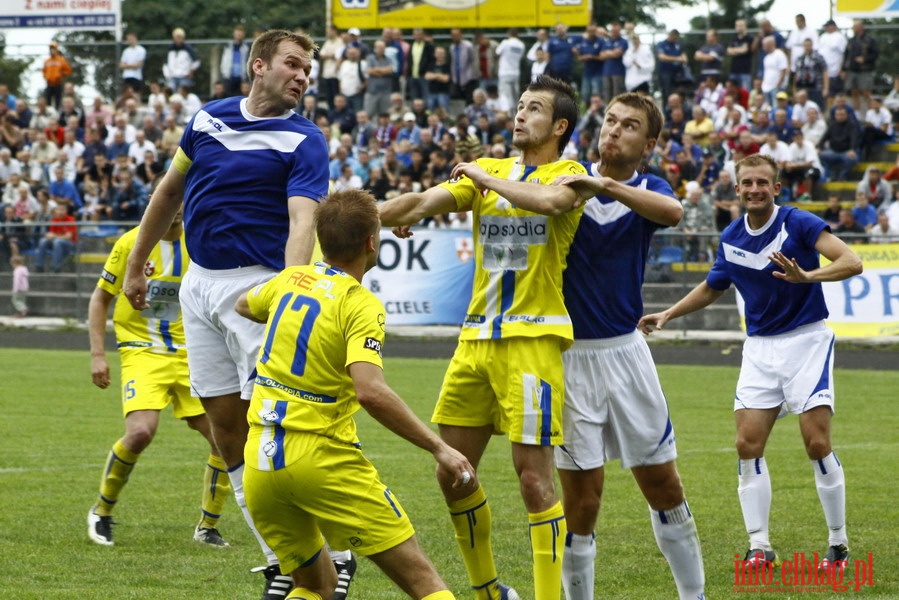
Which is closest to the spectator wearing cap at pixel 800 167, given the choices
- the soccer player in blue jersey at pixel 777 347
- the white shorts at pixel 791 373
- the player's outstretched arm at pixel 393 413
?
the soccer player in blue jersey at pixel 777 347

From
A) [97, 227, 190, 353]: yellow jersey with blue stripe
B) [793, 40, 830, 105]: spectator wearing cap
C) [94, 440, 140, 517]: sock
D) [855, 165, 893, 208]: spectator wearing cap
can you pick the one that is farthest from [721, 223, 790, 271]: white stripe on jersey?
[793, 40, 830, 105]: spectator wearing cap

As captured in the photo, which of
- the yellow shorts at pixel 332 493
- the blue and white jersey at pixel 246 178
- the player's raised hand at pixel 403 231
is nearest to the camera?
the yellow shorts at pixel 332 493

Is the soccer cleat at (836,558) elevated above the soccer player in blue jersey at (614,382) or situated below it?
below

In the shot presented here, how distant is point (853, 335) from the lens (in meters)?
18.5

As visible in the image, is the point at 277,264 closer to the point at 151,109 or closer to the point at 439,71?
the point at 439,71

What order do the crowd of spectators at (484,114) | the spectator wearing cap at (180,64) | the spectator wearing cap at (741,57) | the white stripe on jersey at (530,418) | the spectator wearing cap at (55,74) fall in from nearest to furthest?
the white stripe on jersey at (530,418) → the crowd of spectators at (484,114) → the spectator wearing cap at (741,57) → the spectator wearing cap at (180,64) → the spectator wearing cap at (55,74)

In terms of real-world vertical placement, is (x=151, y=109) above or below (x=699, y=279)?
above

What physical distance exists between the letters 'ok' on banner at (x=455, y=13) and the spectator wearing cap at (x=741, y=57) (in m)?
4.91

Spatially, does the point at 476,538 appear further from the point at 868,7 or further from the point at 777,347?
the point at 868,7

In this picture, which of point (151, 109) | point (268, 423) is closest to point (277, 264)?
point (268, 423)

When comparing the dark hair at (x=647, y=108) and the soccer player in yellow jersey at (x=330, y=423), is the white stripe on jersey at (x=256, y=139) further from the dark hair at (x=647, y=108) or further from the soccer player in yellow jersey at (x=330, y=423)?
the dark hair at (x=647, y=108)

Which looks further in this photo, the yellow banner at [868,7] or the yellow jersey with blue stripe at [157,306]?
the yellow banner at [868,7]

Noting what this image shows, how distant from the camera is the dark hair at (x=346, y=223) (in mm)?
4797

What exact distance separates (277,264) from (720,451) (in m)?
6.22
